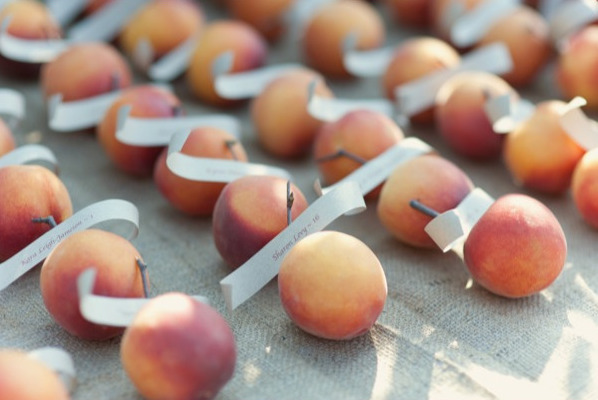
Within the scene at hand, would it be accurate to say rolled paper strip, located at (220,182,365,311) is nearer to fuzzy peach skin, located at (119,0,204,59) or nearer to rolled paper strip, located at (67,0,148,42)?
fuzzy peach skin, located at (119,0,204,59)

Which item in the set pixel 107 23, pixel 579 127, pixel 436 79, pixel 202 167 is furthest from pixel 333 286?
pixel 107 23

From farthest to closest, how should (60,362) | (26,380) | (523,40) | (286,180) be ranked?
1. (523,40)
2. (286,180)
3. (60,362)
4. (26,380)

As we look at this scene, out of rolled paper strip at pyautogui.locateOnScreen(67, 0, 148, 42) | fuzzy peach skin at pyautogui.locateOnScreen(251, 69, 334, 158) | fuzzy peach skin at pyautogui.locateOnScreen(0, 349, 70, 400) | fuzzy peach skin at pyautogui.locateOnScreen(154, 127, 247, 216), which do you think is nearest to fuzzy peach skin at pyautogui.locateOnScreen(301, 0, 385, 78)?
fuzzy peach skin at pyautogui.locateOnScreen(251, 69, 334, 158)

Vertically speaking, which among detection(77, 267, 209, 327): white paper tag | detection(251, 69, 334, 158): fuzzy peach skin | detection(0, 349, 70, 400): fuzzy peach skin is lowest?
detection(251, 69, 334, 158): fuzzy peach skin

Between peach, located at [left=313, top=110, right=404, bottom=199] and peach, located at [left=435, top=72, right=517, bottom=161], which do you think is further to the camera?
peach, located at [left=435, top=72, right=517, bottom=161]

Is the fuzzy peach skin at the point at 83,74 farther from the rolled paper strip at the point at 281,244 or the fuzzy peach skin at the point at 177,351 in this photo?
the fuzzy peach skin at the point at 177,351

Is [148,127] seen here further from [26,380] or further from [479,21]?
[479,21]
